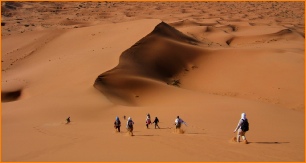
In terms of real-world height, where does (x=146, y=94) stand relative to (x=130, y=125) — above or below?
above

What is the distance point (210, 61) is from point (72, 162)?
2039 centimetres

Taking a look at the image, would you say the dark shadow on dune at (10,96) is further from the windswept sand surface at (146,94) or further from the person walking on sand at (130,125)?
the person walking on sand at (130,125)

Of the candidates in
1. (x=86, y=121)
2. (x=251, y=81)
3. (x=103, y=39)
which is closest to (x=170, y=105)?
(x=86, y=121)

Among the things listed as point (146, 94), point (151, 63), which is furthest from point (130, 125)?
point (151, 63)

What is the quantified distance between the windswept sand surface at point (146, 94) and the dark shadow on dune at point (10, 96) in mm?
58

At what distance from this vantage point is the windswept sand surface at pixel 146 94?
9641 millimetres

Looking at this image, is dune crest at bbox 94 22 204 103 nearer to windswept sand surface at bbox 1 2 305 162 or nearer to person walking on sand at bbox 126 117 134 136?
windswept sand surface at bbox 1 2 305 162

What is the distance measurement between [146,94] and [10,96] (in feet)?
25.1

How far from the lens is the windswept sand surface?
31.6 ft

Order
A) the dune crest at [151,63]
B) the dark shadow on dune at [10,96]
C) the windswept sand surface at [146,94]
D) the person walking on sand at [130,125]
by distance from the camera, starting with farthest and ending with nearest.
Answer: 1. the dark shadow on dune at [10,96]
2. the dune crest at [151,63]
3. the person walking on sand at [130,125]
4. the windswept sand surface at [146,94]

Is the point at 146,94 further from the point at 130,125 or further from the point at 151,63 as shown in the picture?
the point at 130,125

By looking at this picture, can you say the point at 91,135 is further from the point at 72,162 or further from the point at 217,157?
the point at 217,157

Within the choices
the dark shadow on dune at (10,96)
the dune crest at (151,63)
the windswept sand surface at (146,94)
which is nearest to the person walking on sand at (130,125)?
the windswept sand surface at (146,94)

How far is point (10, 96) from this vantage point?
20.7 m
